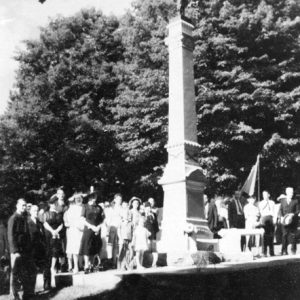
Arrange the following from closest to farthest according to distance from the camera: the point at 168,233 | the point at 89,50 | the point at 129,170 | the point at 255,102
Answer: the point at 168,233
the point at 255,102
the point at 129,170
the point at 89,50

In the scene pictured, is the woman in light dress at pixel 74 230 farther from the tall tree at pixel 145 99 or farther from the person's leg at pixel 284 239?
the tall tree at pixel 145 99

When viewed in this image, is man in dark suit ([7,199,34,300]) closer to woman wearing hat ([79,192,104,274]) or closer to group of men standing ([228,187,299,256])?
woman wearing hat ([79,192,104,274])

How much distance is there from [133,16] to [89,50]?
9.44 feet

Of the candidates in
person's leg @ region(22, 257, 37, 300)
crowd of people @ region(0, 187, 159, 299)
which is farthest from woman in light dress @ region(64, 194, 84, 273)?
person's leg @ region(22, 257, 37, 300)

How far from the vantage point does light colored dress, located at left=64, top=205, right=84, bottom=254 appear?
10430 mm

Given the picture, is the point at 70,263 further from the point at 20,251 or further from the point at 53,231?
the point at 20,251

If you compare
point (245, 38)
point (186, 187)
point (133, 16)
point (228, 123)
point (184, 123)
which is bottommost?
point (186, 187)

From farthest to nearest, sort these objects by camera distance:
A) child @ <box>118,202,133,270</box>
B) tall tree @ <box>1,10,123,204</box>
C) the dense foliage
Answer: tall tree @ <box>1,10,123,204</box>, the dense foliage, child @ <box>118,202,133,270</box>

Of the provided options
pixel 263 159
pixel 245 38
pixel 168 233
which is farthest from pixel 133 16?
pixel 168 233

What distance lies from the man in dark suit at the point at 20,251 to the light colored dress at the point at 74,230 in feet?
6.07

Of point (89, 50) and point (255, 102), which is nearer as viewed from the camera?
point (255, 102)

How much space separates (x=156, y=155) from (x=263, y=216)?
9679 millimetres

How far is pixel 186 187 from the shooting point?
12.4 metres

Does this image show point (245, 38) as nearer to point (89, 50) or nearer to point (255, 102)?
point (255, 102)
